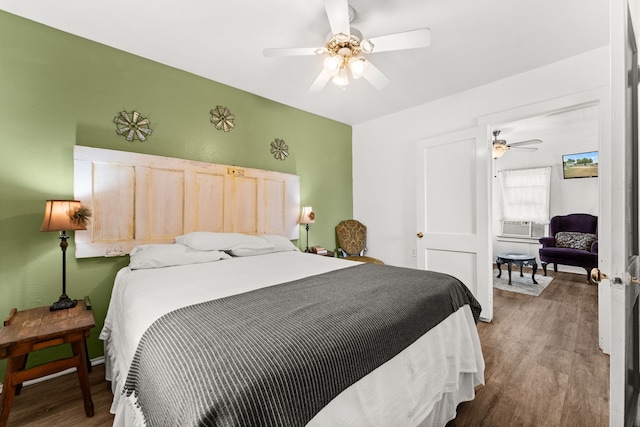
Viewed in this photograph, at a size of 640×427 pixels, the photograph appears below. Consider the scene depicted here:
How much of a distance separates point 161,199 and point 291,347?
2.26 meters

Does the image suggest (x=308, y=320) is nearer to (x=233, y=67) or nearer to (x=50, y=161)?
(x=50, y=161)

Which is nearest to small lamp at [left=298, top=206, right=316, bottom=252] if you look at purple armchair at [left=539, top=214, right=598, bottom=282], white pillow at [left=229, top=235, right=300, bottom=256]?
white pillow at [left=229, top=235, right=300, bottom=256]

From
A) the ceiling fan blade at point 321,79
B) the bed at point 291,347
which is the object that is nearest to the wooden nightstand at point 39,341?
the bed at point 291,347

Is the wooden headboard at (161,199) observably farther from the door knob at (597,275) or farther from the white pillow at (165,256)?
the door knob at (597,275)

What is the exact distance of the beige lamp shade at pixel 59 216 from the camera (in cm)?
185

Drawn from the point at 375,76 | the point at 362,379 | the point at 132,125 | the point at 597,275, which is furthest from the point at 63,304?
the point at 597,275

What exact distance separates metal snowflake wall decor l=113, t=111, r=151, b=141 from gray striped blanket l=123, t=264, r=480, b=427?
2027 millimetres

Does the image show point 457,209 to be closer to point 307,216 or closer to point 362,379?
point 307,216

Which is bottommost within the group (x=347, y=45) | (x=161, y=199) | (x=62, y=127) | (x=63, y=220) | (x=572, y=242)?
(x=572, y=242)

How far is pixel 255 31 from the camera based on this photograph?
2188mm

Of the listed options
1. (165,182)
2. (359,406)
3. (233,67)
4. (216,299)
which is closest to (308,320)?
(359,406)

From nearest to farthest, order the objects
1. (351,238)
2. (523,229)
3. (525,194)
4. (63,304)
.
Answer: (63,304)
(351,238)
(525,194)
(523,229)

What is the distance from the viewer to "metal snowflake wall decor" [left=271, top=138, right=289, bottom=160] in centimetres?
355

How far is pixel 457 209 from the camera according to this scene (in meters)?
3.26
